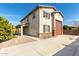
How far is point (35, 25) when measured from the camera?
29.0 ft

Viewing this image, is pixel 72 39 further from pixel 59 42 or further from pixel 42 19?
pixel 42 19

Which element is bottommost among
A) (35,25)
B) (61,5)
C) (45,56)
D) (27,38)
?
(45,56)

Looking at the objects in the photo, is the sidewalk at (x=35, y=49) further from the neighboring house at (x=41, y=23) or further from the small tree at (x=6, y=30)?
the small tree at (x=6, y=30)

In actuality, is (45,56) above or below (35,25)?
below

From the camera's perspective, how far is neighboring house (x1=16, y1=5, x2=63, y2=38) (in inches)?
337

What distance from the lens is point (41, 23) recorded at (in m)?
9.11

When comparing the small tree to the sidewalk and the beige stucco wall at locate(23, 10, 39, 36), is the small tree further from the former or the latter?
the sidewalk

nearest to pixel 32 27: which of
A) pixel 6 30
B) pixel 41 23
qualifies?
pixel 41 23

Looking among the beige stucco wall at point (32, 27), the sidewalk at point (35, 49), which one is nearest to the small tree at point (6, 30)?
the beige stucco wall at point (32, 27)

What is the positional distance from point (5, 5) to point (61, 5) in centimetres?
236

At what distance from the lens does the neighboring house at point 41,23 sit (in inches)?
337

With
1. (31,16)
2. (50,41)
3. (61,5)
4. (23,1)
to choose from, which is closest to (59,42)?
(50,41)

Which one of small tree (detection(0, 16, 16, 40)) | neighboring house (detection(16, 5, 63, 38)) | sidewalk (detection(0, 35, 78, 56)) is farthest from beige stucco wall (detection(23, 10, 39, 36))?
small tree (detection(0, 16, 16, 40))

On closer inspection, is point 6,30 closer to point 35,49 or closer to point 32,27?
point 32,27
